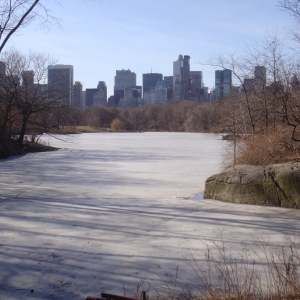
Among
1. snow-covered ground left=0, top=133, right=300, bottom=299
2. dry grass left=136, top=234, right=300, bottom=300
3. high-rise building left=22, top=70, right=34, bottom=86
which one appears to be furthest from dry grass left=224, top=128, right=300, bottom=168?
high-rise building left=22, top=70, right=34, bottom=86

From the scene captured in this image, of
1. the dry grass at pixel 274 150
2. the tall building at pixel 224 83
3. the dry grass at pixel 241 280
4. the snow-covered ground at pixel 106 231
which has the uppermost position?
the tall building at pixel 224 83

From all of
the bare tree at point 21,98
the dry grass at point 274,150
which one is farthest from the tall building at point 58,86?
the dry grass at point 274,150

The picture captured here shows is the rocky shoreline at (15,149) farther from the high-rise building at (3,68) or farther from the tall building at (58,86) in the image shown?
the high-rise building at (3,68)

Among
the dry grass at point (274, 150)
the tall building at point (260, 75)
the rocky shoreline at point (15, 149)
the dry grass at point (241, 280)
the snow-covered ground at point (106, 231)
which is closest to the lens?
the dry grass at point (241, 280)

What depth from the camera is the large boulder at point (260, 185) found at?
8.94 m

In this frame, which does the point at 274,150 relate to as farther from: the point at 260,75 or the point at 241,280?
the point at 241,280

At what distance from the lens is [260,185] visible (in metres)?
9.36

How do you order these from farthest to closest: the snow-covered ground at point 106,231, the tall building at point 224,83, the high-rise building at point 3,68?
the high-rise building at point 3,68, the tall building at point 224,83, the snow-covered ground at point 106,231

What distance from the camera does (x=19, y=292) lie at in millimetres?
4312

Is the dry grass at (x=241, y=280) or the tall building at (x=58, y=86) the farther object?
the tall building at (x=58, y=86)

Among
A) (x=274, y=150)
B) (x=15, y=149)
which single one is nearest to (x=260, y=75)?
(x=274, y=150)

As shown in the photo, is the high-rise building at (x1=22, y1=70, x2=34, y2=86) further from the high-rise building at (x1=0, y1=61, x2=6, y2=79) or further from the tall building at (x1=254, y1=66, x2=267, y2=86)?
the tall building at (x1=254, y1=66, x2=267, y2=86)

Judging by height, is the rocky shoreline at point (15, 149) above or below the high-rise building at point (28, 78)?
below

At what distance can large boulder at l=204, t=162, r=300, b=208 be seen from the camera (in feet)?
29.3
